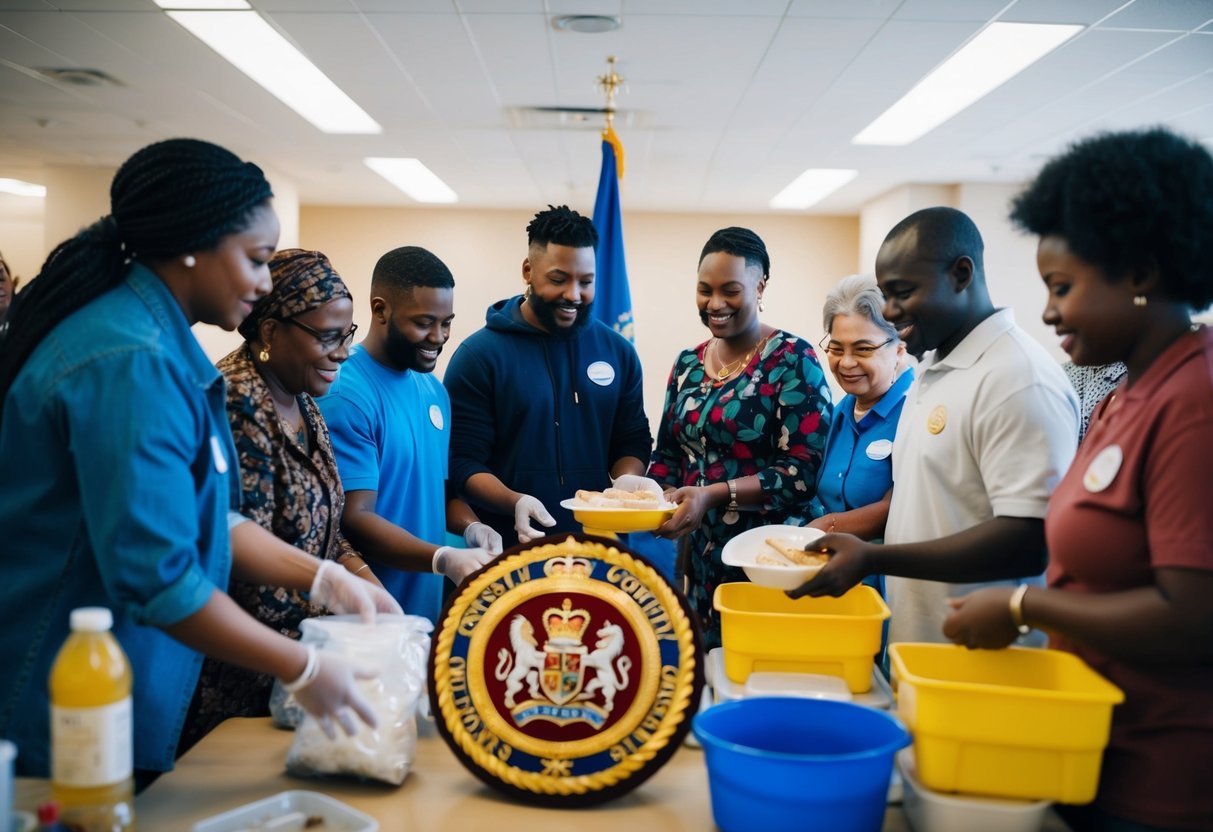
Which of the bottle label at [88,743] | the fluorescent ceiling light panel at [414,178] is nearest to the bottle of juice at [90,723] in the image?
the bottle label at [88,743]

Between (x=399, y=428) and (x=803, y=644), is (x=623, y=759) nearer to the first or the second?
(x=803, y=644)

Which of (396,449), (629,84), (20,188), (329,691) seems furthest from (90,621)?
(20,188)

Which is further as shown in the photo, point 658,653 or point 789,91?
point 789,91

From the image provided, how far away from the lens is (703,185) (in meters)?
10.1

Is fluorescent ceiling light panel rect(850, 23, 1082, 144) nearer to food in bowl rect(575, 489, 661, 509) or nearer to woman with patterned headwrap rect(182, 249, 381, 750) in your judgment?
food in bowl rect(575, 489, 661, 509)

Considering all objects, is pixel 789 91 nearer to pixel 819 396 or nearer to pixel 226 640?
pixel 819 396

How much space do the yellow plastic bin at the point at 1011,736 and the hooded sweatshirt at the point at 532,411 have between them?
1.70 meters

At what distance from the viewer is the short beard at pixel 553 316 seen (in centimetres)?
289

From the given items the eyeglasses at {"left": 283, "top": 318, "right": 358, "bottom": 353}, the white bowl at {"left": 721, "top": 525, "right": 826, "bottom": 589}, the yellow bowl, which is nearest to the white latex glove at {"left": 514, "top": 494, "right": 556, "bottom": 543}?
the yellow bowl

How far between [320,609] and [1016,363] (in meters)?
1.42

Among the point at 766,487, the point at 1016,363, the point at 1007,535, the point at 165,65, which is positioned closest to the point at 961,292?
the point at 1016,363

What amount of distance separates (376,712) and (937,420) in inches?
45.8

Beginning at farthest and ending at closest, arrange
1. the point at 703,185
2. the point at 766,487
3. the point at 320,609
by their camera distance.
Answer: the point at 703,185
the point at 766,487
the point at 320,609

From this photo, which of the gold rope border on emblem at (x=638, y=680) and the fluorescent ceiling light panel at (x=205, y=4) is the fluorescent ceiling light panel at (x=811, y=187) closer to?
the fluorescent ceiling light panel at (x=205, y=4)
